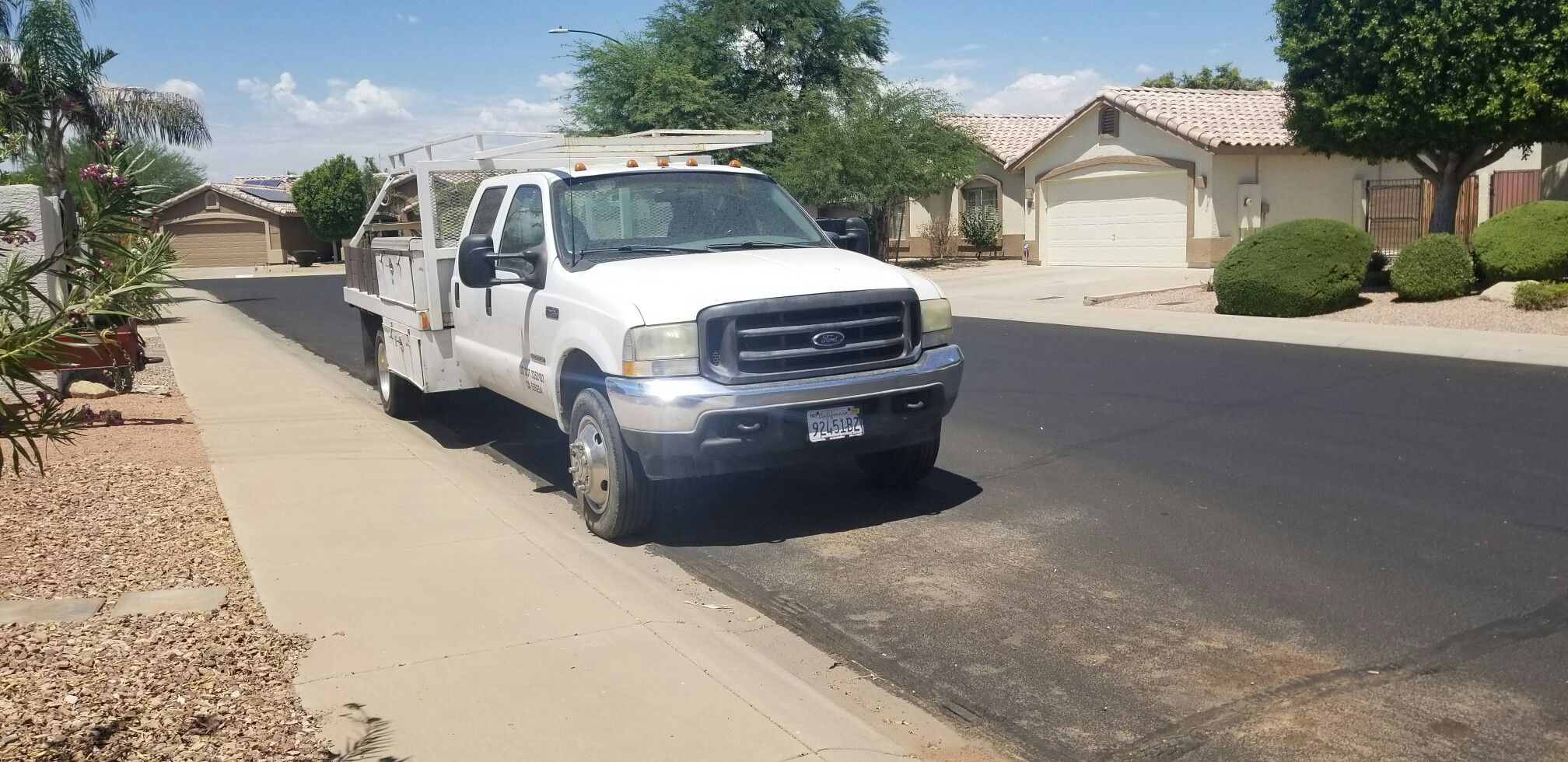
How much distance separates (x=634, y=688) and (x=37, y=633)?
8.05ft

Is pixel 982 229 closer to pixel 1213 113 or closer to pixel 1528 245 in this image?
pixel 1213 113

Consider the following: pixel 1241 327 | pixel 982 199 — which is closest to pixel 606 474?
pixel 1241 327

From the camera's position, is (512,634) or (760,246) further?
(760,246)

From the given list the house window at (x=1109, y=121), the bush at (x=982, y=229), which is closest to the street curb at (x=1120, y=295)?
the house window at (x=1109, y=121)

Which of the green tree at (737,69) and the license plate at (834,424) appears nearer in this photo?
the license plate at (834,424)

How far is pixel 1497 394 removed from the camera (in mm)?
11227

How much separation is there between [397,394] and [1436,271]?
1424cm

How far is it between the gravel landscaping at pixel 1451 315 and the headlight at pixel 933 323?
35.9 feet

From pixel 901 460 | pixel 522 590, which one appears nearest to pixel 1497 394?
pixel 901 460

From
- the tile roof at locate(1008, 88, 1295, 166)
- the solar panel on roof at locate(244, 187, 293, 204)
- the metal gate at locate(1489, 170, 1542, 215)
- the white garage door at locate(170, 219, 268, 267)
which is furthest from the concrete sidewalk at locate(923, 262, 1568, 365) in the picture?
the solar panel on roof at locate(244, 187, 293, 204)

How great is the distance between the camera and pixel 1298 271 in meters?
18.8

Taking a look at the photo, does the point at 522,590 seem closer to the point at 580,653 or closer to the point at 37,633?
the point at 580,653

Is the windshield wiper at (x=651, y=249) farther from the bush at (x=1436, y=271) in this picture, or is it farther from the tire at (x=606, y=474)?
the bush at (x=1436, y=271)

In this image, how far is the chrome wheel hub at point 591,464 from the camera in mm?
7309
